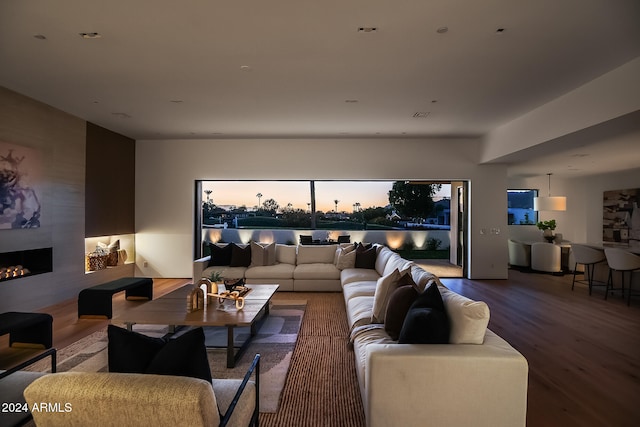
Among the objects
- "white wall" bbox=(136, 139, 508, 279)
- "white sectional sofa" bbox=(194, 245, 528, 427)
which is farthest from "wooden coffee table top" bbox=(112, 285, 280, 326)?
"white wall" bbox=(136, 139, 508, 279)

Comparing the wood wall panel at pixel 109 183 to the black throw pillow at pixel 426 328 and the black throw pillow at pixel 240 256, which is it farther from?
the black throw pillow at pixel 426 328

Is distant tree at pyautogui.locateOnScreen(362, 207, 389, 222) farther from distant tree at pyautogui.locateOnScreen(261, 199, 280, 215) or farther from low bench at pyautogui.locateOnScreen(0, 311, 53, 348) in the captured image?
low bench at pyautogui.locateOnScreen(0, 311, 53, 348)

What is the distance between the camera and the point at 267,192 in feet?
25.5

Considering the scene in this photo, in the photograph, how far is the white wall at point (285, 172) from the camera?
6.95 metres

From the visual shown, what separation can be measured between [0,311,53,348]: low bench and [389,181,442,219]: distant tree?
690cm

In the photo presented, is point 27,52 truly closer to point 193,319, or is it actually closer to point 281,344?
point 193,319

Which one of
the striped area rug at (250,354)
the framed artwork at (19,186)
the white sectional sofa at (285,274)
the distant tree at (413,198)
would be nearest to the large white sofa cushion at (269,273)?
the white sectional sofa at (285,274)

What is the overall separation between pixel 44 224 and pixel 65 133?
57.3 inches

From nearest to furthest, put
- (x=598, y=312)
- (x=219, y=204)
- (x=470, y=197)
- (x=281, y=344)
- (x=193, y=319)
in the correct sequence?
(x=193, y=319), (x=281, y=344), (x=598, y=312), (x=470, y=197), (x=219, y=204)

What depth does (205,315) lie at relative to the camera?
10.5ft

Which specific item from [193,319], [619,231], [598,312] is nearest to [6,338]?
[193,319]

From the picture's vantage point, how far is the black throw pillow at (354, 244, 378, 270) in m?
5.67

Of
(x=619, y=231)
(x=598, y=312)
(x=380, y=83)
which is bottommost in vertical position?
(x=598, y=312)

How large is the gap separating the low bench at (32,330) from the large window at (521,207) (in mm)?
9812
